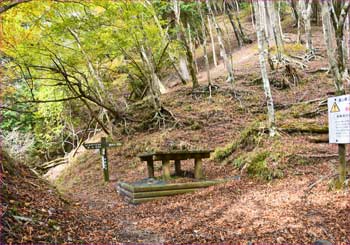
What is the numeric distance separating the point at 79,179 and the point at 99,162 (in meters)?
1.41

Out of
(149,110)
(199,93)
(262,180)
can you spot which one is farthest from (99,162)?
(262,180)

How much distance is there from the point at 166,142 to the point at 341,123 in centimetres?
775

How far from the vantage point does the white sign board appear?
523 cm

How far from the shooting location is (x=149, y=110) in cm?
1483

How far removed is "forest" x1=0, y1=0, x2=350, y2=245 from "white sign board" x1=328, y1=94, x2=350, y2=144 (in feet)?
0.07

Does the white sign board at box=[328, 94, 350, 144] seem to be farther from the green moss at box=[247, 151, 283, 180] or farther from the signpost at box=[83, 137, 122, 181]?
the signpost at box=[83, 137, 122, 181]

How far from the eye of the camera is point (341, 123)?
5359 mm

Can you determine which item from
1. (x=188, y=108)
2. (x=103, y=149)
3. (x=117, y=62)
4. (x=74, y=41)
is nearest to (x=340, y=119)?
(x=103, y=149)

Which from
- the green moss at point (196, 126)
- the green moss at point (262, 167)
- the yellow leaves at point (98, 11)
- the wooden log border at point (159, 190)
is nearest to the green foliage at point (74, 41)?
the yellow leaves at point (98, 11)

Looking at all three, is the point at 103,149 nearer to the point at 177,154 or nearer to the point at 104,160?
the point at 104,160

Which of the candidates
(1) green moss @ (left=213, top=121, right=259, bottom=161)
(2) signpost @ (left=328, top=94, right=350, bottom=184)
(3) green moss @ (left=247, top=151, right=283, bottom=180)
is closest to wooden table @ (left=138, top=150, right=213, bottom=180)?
(3) green moss @ (left=247, top=151, right=283, bottom=180)

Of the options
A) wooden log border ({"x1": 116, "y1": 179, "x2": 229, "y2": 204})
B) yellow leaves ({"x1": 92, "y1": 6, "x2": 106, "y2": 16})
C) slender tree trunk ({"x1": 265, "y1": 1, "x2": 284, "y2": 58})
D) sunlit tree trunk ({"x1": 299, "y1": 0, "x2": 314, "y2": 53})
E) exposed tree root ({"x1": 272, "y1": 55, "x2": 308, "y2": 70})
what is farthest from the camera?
sunlit tree trunk ({"x1": 299, "y1": 0, "x2": 314, "y2": 53})

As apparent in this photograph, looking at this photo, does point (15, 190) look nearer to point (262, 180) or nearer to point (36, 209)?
point (36, 209)

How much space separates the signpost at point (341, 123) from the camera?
17.2ft
